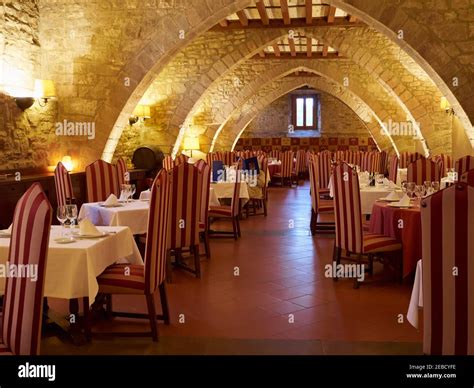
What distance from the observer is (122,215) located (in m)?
4.38

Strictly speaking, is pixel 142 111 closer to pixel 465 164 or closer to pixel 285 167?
pixel 285 167

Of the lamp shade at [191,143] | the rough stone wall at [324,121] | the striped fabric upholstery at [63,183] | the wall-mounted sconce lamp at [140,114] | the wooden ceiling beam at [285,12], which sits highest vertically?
the wooden ceiling beam at [285,12]

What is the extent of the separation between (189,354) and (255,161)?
19.4 ft

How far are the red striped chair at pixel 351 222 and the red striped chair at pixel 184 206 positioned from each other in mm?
1214

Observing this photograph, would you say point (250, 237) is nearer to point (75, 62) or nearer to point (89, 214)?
point (89, 214)

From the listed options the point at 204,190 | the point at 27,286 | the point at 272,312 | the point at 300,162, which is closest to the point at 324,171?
the point at 204,190

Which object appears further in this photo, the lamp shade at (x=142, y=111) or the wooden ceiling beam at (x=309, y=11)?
the lamp shade at (x=142, y=111)

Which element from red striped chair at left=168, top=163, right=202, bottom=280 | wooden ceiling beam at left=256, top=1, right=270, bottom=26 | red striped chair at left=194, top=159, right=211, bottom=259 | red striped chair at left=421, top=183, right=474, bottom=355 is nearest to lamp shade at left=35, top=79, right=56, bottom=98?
red striped chair at left=194, top=159, right=211, bottom=259

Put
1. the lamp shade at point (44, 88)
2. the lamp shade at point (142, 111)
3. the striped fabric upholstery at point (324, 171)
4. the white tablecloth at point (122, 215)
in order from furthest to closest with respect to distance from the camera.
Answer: the lamp shade at point (142, 111)
the striped fabric upholstery at point (324, 171)
the lamp shade at point (44, 88)
the white tablecloth at point (122, 215)

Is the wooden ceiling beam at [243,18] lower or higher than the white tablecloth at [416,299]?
higher

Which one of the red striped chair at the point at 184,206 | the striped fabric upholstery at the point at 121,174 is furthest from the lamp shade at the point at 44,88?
the red striped chair at the point at 184,206

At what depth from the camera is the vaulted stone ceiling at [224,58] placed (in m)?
7.59

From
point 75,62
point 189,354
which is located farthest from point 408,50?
point 189,354

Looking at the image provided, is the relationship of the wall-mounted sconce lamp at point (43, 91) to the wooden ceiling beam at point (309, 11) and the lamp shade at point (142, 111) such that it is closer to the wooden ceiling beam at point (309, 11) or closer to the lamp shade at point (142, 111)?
the lamp shade at point (142, 111)
